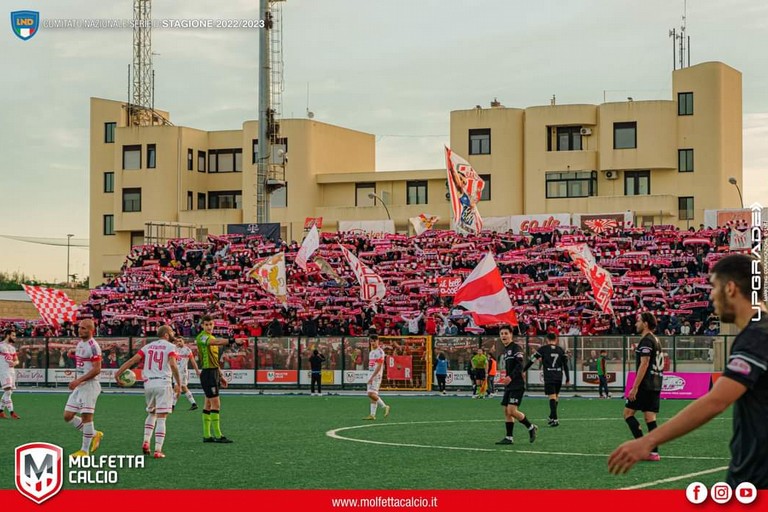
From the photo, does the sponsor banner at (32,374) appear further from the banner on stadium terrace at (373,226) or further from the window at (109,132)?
the window at (109,132)

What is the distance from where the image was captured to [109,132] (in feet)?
269

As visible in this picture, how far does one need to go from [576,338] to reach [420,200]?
33670 millimetres

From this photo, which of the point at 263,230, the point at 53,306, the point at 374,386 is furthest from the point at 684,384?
the point at 53,306

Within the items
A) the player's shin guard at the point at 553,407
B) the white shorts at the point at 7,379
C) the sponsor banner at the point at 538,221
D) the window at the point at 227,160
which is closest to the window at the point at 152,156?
the window at the point at 227,160

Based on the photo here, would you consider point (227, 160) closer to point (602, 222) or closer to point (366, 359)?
point (602, 222)

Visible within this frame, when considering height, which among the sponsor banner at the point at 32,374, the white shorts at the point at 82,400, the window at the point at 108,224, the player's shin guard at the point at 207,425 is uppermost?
the window at the point at 108,224

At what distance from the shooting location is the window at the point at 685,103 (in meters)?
66.6

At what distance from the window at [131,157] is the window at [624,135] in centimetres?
3156

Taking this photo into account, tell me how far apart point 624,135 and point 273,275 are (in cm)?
2734

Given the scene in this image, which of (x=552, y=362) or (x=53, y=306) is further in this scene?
(x=53, y=306)

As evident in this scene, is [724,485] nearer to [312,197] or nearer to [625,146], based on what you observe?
[625,146]

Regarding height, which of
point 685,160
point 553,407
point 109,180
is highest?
point 109,180

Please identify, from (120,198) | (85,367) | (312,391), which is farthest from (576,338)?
(120,198)

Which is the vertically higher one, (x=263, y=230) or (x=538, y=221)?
(x=538, y=221)
